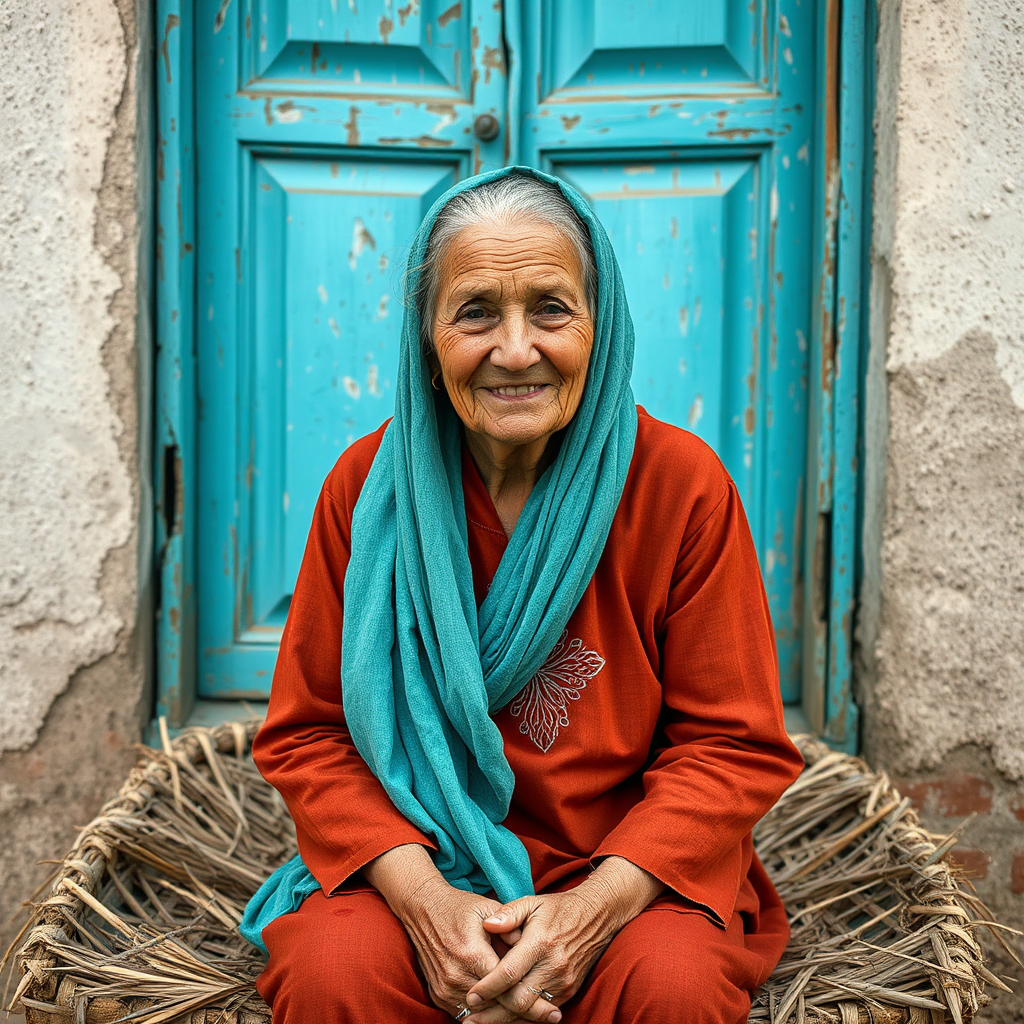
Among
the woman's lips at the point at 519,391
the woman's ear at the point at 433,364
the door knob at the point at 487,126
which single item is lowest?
the woman's lips at the point at 519,391

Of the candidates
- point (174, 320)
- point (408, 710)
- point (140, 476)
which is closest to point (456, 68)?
point (174, 320)

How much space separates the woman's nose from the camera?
65.2 inches

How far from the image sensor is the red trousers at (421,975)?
4.72 ft

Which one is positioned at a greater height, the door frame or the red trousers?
the door frame

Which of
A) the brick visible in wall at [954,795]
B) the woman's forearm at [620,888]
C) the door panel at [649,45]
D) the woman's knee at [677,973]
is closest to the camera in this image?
the woman's knee at [677,973]

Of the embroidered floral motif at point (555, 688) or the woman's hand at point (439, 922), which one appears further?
the embroidered floral motif at point (555, 688)

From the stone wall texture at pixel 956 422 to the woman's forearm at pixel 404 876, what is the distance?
4.86ft

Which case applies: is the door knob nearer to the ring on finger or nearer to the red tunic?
the red tunic

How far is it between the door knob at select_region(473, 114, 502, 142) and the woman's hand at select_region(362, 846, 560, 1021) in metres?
2.00

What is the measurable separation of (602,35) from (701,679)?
195cm

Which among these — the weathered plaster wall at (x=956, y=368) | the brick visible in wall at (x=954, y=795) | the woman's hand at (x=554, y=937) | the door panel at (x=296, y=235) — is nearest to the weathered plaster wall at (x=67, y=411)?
the door panel at (x=296, y=235)

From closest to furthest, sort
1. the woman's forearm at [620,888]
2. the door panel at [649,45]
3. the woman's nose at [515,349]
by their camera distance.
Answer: the woman's forearm at [620,888] < the woman's nose at [515,349] < the door panel at [649,45]

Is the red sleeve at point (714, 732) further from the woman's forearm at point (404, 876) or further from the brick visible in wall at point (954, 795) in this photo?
the brick visible in wall at point (954, 795)

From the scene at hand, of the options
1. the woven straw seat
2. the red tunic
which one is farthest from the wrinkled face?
the woven straw seat
